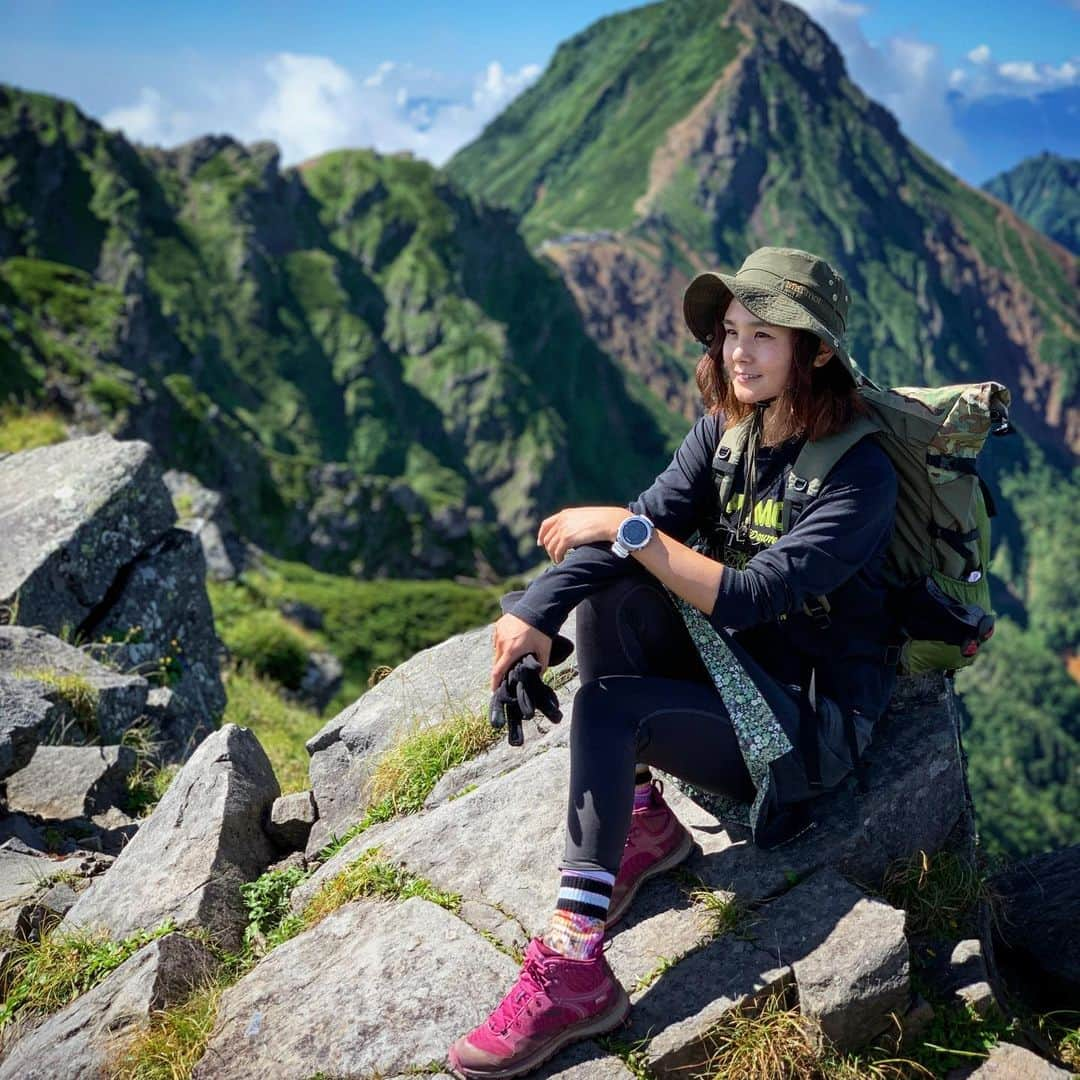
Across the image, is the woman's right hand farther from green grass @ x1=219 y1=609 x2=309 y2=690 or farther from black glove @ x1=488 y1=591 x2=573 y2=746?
green grass @ x1=219 y1=609 x2=309 y2=690

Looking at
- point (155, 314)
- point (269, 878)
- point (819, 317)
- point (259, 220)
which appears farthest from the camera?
point (259, 220)

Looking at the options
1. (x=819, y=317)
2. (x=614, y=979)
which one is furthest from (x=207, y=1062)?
(x=819, y=317)

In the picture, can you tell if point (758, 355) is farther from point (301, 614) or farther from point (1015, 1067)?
point (301, 614)

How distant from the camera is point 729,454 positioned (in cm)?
544

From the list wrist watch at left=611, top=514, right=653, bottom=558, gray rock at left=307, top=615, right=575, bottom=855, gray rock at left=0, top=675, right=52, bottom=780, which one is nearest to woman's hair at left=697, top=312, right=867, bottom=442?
wrist watch at left=611, top=514, right=653, bottom=558

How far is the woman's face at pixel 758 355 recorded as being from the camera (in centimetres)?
513

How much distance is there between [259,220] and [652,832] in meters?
156

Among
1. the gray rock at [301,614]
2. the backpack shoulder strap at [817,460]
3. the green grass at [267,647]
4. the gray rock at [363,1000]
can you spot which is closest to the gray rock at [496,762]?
Answer: the gray rock at [363,1000]

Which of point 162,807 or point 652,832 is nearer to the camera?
point 652,832

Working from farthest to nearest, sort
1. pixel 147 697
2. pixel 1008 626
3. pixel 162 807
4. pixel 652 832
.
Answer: pixel 1008 626, pixel 147 697, pixel 162 807, pixel 652 832

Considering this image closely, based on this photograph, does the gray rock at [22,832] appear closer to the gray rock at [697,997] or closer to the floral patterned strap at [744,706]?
the gray rock at [697,997]

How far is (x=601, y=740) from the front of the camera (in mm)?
4781

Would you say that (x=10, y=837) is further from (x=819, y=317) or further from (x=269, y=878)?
(x=819, y=317)

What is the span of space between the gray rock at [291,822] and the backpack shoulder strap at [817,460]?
393 cm
